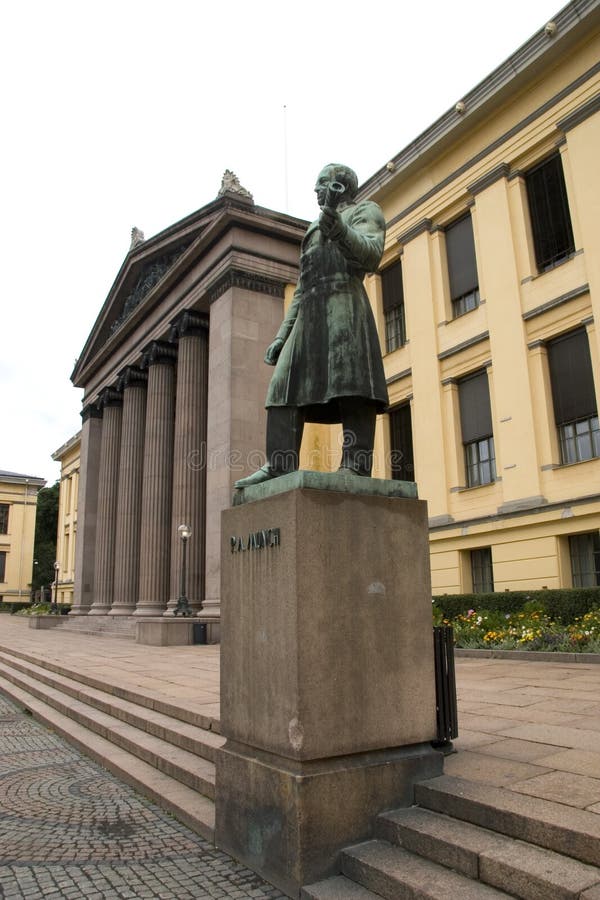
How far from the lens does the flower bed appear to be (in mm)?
12164

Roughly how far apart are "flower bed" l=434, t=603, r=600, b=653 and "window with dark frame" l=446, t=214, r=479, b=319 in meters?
10.2

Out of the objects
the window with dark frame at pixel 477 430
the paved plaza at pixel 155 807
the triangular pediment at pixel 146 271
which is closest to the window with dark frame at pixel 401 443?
the window with dark frame at pixel 477 430

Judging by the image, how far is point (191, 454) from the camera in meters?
27.1

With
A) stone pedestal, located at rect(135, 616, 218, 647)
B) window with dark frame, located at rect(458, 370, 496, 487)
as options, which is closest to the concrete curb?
window with dark frame, located at rect(458, 370, 496, 487)

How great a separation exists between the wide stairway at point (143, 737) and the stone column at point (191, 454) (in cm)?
1411

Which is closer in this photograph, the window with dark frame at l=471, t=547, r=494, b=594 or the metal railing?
the metal railing

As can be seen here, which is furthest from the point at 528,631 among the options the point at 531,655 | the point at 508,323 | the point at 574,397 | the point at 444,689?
the point at 508,323

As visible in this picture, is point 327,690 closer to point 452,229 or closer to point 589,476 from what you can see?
point 589,476

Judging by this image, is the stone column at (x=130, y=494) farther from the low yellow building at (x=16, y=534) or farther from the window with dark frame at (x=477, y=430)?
the low yellow building at (x=16, y=534)

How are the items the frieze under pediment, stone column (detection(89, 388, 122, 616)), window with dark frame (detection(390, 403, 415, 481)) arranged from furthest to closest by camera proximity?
stone column (detection(89, 388, 122, 616))
the frieze under pediment
window with dark frame (detection(390, 403, 415, 481))

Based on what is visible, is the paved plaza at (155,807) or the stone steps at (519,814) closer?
the stone steps at (519,814)

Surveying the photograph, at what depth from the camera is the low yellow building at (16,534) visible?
78.8 meters

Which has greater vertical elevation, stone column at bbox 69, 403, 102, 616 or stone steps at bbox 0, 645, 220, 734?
stone column at bbox 69, 403, 102, 616

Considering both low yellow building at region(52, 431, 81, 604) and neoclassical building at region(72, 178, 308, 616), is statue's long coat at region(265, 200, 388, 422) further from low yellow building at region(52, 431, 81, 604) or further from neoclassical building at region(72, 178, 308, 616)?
low yellow building at region(52, 431, 81, 604)
